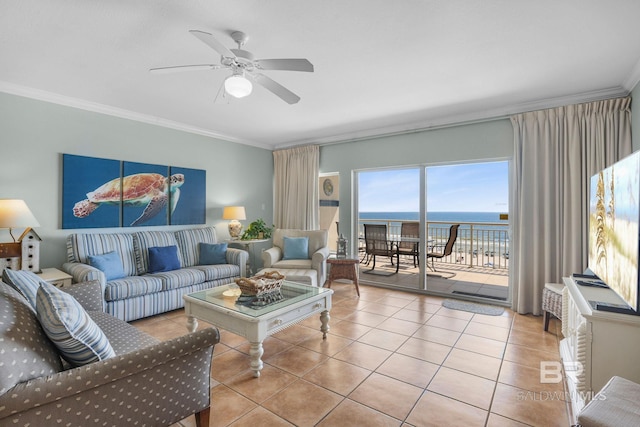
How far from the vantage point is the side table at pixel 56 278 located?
2.86 metres

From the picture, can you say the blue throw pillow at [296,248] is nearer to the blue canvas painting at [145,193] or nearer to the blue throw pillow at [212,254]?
the blue throw pillow at [212,254]

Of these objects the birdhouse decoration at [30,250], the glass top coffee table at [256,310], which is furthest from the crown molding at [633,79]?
the birdhouse decoration at [30,250]

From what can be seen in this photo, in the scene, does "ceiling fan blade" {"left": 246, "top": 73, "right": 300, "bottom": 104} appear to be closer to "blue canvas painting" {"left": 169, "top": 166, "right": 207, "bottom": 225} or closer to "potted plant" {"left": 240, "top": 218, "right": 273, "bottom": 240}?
"blue canvas painting" {"left": 169, "top": 166, "right": 207, "bottom": 225}

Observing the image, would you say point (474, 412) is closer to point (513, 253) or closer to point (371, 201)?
point (513, 253)

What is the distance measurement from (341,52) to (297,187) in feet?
11.0

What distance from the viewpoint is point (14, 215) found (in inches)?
111

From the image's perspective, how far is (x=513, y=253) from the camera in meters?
3.83

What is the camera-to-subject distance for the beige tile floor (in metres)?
1.85

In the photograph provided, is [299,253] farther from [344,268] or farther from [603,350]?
[603,350]

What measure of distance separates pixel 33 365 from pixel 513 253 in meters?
4.37

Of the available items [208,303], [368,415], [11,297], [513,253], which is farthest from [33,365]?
[513,253]

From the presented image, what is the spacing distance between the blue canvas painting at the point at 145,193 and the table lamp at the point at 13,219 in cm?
113

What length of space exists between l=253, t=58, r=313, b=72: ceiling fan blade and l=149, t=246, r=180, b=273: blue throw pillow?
2.74 meters

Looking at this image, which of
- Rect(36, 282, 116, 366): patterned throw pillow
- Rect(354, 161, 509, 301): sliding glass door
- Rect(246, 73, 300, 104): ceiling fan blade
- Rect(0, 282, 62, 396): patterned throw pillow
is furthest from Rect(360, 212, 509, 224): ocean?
Rect(0, 282, 62, 396): patterned throw pillow
